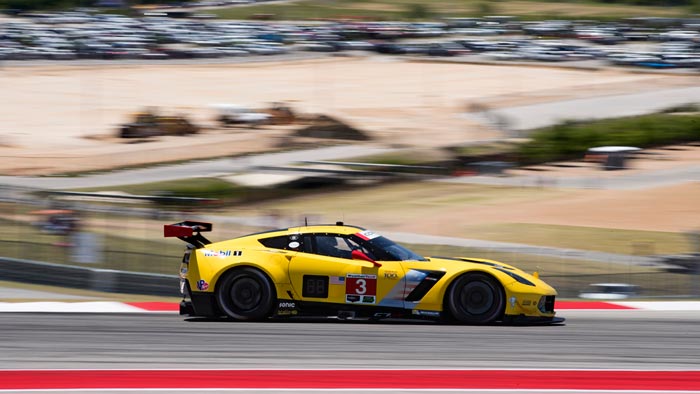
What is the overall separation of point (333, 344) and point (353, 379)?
1.38 metres

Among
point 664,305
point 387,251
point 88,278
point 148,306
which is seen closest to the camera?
point 387,251

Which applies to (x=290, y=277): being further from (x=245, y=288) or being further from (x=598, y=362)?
(x=598, y=362)

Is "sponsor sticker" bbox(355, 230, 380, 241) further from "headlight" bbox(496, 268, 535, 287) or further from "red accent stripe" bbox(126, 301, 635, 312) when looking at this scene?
"red accent stripe" bbox(126, 301, 635, 312)

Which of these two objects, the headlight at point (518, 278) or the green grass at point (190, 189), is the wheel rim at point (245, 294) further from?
the green grass at point (190, 189)

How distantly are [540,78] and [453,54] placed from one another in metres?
10.4

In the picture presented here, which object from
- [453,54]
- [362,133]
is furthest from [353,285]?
[453,54]

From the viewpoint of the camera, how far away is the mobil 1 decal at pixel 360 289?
10.6 metres

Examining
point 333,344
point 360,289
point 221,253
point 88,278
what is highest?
point 221,253

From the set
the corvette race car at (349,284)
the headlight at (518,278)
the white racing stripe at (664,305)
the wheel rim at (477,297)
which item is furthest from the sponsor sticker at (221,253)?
the white racing stripe at (664,305)

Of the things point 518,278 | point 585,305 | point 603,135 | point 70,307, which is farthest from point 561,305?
point 603,135

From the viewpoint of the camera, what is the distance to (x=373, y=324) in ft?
35.6

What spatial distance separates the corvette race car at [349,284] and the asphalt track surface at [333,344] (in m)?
0.18

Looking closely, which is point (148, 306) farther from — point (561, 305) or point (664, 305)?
point (664, 305)

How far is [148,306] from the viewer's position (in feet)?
40.7
